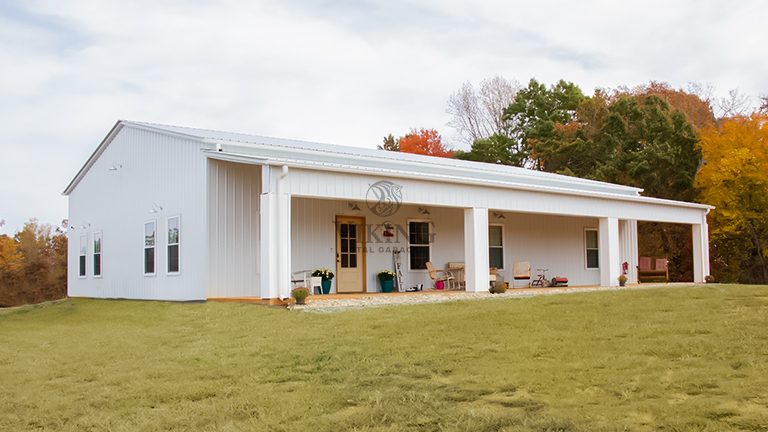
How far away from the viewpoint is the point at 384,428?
3729 millimetres

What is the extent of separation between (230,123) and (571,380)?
24.3 m

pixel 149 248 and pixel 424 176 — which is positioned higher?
pixel 424 176

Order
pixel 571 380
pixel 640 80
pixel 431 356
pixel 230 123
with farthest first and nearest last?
pixel 640 80 < pixel 230 123 < pixel 431 356 < pixel 571 380

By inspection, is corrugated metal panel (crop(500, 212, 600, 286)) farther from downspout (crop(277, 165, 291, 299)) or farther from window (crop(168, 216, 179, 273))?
window (crop(168, 216, 179, 273))

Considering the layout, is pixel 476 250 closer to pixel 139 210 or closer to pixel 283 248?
pixel 283 248

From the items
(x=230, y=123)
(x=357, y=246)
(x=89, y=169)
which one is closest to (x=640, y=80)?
(x=230, y=123)

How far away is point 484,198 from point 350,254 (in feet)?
11.6

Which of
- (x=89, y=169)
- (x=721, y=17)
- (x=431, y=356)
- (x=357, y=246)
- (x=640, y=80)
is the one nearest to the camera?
(x=431, y=356)

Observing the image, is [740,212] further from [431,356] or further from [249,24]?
[431,356]

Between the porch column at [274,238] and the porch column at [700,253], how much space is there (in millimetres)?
13942

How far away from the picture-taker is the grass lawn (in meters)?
3.84

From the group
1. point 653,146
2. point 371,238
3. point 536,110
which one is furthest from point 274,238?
point 536,110

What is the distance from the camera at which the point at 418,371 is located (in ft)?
16.9

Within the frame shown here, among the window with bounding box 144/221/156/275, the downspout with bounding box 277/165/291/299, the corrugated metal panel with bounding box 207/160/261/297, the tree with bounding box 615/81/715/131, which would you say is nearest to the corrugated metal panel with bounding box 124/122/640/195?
the corrugated metal panel with bounding box 207/160/261/297
